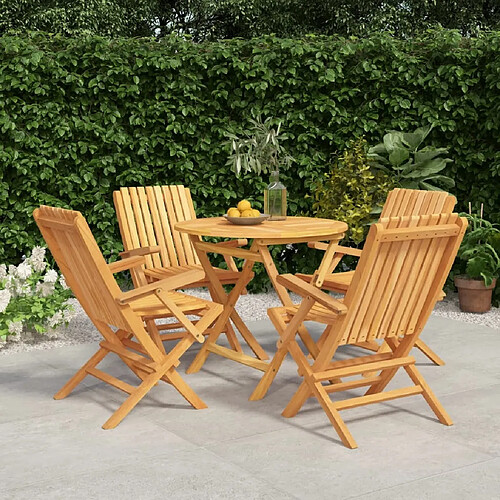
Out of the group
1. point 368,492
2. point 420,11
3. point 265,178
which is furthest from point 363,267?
point 420,11

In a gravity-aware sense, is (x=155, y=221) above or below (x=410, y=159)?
below

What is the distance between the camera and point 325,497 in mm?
3238

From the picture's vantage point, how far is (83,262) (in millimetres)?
4242

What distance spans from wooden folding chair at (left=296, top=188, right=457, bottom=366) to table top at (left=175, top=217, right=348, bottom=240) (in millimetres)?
323

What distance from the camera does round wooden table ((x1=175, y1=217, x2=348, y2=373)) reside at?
4.74 m

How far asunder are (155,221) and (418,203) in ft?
5.94

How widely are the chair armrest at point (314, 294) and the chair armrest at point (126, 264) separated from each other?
1083mm

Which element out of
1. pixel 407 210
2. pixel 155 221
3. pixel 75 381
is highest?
pixel 407 210

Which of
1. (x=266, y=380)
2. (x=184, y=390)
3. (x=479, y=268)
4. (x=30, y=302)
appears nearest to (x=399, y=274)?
(x=266, y=380)

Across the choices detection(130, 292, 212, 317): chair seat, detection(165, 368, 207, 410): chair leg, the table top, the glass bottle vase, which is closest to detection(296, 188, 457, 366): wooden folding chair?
the table top

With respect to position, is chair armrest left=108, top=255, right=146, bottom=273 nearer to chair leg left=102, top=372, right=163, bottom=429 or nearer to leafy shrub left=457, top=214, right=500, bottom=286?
chair leg left=102, top=372, right=163, bottom=429

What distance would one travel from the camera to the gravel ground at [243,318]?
228 inches

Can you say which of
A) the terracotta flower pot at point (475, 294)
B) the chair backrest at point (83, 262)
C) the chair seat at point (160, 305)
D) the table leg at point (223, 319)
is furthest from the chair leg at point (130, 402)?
the terracotta flower pot at point (475, 294)

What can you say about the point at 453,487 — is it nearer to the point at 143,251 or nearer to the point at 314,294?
the point at 314,294
